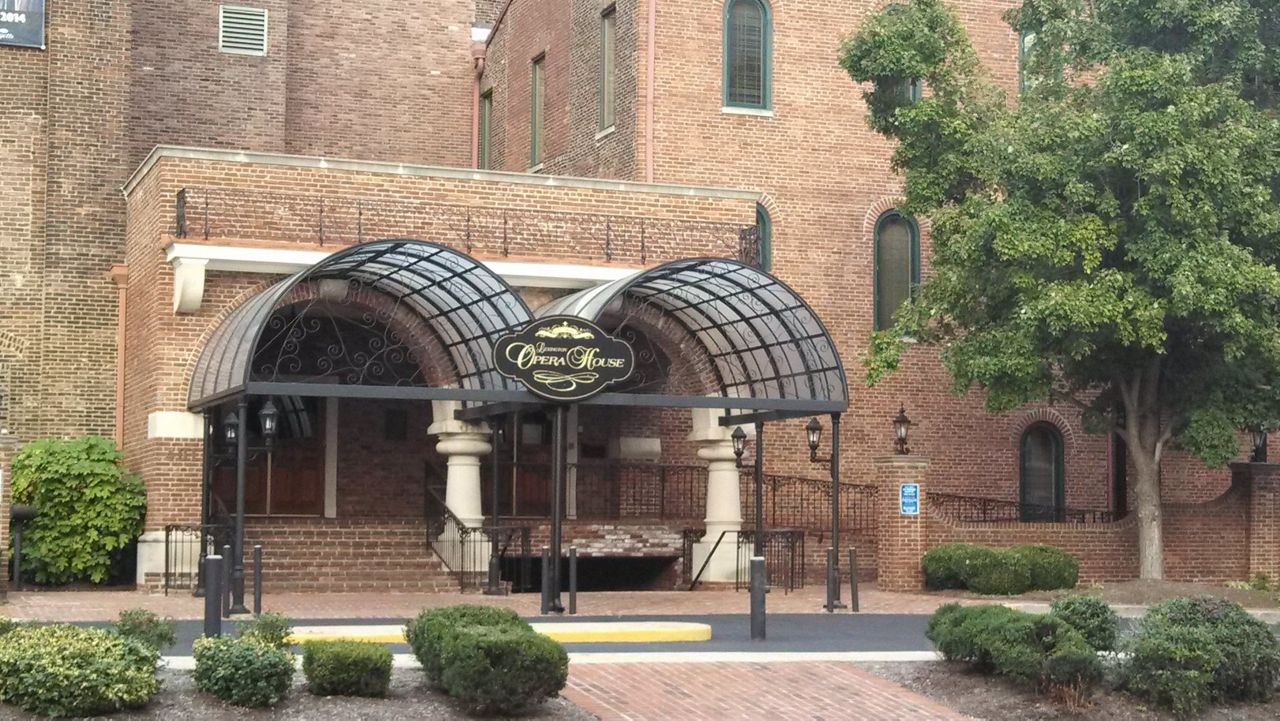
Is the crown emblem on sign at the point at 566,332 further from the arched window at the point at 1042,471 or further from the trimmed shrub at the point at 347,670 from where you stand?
the arched window at the point at 1042,471

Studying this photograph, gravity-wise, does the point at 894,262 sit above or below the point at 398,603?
above

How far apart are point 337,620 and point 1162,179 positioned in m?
12.9

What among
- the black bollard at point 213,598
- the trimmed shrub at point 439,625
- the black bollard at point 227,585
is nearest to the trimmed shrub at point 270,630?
the trimmed shrub at point 439,625

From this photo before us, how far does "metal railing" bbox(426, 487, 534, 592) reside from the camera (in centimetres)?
2789

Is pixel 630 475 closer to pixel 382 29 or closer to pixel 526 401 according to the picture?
pixel 526 401

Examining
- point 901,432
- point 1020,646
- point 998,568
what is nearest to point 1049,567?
point 998,568

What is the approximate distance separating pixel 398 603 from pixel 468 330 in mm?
4410

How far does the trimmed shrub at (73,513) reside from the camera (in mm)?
28078

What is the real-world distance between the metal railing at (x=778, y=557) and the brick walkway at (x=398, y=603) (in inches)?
37.2

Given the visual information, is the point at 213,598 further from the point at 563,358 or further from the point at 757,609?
the point at 563,358

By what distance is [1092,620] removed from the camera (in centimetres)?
1791

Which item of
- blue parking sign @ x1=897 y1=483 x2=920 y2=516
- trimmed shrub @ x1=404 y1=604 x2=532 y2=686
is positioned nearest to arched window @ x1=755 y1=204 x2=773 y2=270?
blue parking sign @ x1=897 y1=483 x2=920 y2=516

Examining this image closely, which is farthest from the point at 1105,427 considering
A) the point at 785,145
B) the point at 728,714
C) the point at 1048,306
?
the point at 728,714

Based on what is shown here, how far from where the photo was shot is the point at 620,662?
709 inches
